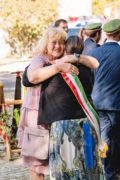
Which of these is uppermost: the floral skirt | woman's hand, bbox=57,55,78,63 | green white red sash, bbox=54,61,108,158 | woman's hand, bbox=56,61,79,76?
woman's hand, bbox=57,55,78,63

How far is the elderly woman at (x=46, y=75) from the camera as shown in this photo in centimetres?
474

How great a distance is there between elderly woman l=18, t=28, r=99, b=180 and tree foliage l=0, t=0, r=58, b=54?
80.3 feet

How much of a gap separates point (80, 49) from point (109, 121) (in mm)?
1641

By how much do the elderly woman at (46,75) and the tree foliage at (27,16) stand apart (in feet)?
80.3

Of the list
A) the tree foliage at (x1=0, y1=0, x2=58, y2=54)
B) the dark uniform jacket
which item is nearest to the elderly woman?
the dark uniform jacket

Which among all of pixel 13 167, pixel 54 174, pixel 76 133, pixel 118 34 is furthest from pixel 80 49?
pixel 13 167

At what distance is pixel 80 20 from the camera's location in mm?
21750

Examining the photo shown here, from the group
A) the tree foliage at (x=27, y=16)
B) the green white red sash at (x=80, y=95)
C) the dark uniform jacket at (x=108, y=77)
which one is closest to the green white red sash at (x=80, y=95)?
the green white red sash at (x=80, y=95)

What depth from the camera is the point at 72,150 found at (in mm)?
4824

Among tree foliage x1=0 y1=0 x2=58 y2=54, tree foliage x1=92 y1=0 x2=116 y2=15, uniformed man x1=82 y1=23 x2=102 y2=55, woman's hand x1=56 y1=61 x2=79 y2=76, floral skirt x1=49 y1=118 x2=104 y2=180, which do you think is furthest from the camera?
tree foliage x1=92 y1=0 x2=116 y2=15

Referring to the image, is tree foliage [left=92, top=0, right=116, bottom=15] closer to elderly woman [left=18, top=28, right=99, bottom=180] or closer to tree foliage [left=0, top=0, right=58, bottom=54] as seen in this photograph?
tree foliage [left=0, top=0, right=58, bottom=54]

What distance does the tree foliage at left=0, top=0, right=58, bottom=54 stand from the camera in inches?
1153

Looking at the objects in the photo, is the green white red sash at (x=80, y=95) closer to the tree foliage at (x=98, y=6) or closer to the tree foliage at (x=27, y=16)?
the tree foliage at (x=27, y=16)

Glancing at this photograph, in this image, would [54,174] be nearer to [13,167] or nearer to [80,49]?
[80,49]
